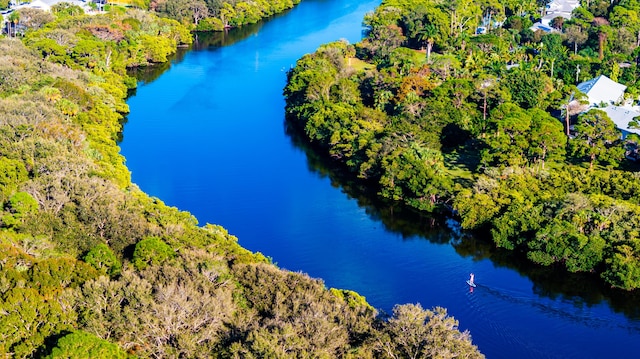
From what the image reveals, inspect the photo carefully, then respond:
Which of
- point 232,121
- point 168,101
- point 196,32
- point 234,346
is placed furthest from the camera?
point 196,32

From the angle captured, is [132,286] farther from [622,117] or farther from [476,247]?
[622,117]

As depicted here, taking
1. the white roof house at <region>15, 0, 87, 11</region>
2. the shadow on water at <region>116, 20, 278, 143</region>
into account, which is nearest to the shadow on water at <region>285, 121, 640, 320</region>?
the shadow on water at <region>116, 20, 278, 143</region>

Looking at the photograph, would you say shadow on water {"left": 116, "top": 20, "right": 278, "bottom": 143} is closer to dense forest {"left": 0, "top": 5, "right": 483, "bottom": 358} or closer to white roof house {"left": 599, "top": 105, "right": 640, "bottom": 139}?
dense forest {"left": 0, "top": 5, "right": 483, "bottom": 358}

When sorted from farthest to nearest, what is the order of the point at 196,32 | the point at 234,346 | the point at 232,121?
the point at 196,32 → the point at 232,121 → the point at 234,346

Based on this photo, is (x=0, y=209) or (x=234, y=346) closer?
(x=234, y=346)

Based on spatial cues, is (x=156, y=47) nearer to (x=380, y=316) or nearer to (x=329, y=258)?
(x=329, y=258)

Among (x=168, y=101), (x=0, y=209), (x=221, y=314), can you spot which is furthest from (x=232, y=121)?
(x=221, y=314)
